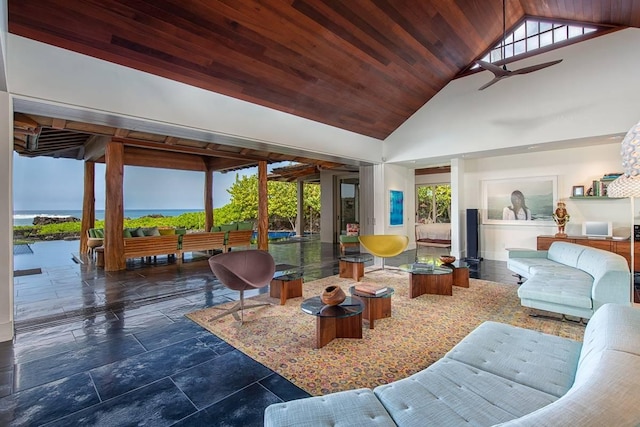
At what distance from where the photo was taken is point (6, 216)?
323cm

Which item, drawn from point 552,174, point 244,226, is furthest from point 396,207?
point 244,226

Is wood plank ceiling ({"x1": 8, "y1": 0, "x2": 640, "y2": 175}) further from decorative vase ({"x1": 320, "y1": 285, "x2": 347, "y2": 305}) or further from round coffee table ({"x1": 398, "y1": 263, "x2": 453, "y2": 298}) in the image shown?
round coffee table ({"x1": 398, "y1": 263, "x2": 453, "y2": 298})

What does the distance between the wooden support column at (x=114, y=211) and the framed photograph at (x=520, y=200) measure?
897 centimetres

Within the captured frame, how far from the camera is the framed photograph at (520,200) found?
712 cm

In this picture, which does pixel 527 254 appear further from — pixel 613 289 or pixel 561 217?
pixel 613 289

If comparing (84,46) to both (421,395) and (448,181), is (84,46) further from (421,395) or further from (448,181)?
(448,181)

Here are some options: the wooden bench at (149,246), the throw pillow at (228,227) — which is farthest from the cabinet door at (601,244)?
the wooden bench at (149,246)

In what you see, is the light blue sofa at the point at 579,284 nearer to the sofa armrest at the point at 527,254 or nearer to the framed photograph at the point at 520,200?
the sofa armrest at the point at 527,254

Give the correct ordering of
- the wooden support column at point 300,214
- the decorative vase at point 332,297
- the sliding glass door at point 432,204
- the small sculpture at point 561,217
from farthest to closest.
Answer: the wooden support column at point 300,214 → the sliding glass door at point 432,204 → the small sculpture at point 561,217 → the decorative vase at point 332,297

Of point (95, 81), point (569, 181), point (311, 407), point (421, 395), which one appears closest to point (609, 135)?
point (569, 181)

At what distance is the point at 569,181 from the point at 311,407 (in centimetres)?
801

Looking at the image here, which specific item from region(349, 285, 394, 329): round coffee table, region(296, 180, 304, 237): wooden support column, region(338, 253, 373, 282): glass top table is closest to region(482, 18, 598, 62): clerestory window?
region(338, 253, 373, 282): glass top table

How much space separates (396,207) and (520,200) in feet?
10.2

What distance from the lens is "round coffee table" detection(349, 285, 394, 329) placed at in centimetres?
349
